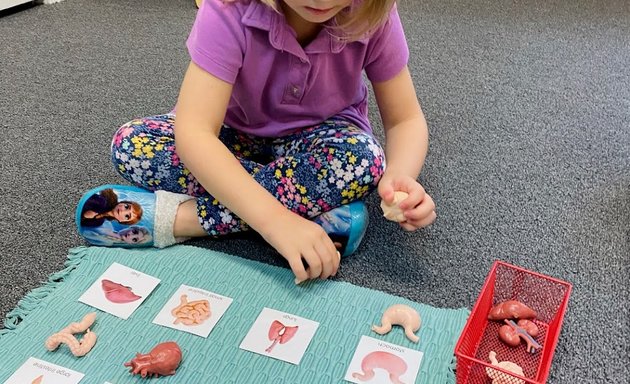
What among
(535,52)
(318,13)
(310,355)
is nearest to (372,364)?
(310,355)

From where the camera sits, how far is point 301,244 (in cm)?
77

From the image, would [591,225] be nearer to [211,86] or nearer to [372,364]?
[372,364]

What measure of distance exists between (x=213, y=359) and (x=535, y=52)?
4.14 ft

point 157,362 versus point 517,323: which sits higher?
point 157,362

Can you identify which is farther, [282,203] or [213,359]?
[282,203]

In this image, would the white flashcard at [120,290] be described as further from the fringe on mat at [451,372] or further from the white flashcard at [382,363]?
the fringe on mat at [451,372]

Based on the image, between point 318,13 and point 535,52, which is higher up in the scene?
point 318,13

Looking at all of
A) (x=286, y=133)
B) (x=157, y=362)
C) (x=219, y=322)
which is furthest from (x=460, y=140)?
(x=157, y=362)

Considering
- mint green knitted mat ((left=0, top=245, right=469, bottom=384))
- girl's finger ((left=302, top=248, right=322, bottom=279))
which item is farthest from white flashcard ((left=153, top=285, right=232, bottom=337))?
girl's finger ((left=302, top=248, right=322, bottom=279))

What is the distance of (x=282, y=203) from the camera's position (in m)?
0.86

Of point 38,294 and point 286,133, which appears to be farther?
point 286,133

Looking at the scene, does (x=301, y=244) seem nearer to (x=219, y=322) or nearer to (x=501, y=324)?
(x=219, y=322)

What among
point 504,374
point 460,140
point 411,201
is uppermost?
point 411,201

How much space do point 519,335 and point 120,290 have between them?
0.51 meters
